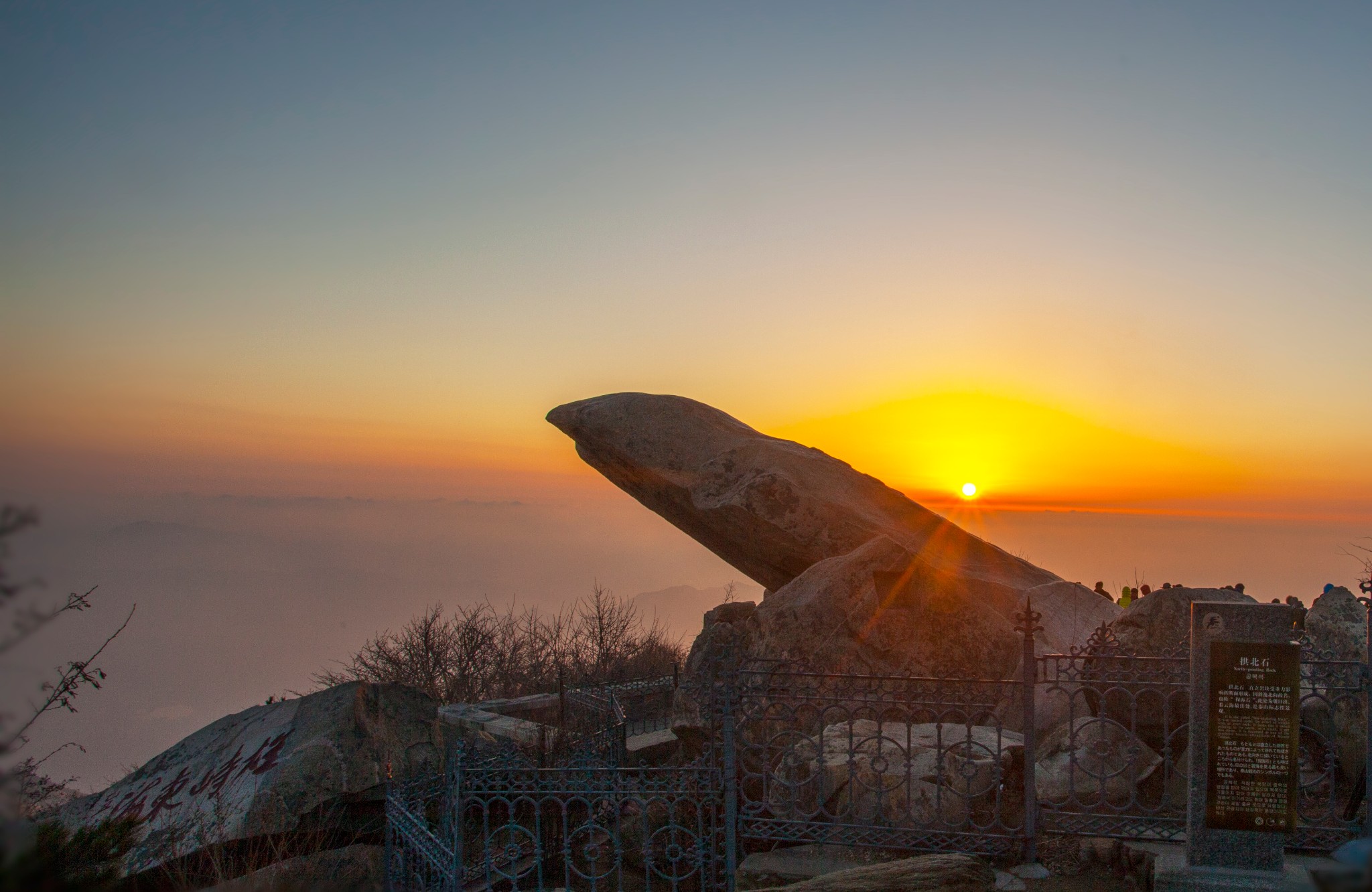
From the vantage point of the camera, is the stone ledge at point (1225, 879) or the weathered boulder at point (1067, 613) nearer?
the stone ledge at point (1225, 879)

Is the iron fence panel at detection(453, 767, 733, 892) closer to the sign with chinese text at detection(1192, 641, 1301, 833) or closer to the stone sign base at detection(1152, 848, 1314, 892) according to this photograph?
the stone sign base at detection(1152, 848, 1314, 892)

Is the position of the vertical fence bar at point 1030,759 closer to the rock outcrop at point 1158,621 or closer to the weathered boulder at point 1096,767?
the weathered boulder at point 1096,767

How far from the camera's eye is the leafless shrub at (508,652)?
18609mm

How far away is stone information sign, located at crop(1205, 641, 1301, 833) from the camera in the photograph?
583 cm

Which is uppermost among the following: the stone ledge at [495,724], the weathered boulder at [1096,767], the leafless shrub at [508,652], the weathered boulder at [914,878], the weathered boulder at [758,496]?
the weathered boulder at [758,496]

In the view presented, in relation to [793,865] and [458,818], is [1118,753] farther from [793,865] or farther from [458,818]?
[458,818]

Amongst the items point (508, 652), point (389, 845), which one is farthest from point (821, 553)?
point (508, 652)

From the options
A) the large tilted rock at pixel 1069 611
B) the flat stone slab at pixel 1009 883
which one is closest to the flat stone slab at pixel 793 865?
the flat stone slab at pixel 1009 883

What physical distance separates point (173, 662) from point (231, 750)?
150070 mm

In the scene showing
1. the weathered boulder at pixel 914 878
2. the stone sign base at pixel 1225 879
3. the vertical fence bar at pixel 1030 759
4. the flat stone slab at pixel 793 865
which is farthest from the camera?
the vertical fence bar at pixel 1030 759

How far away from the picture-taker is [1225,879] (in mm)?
5773

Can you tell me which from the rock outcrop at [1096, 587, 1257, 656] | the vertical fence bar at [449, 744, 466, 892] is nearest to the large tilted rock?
the rock outcrop at [1096, 587, 1257, 656]

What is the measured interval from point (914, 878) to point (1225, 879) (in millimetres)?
2218

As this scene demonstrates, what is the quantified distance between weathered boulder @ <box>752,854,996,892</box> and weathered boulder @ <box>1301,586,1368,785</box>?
9.29 feet
